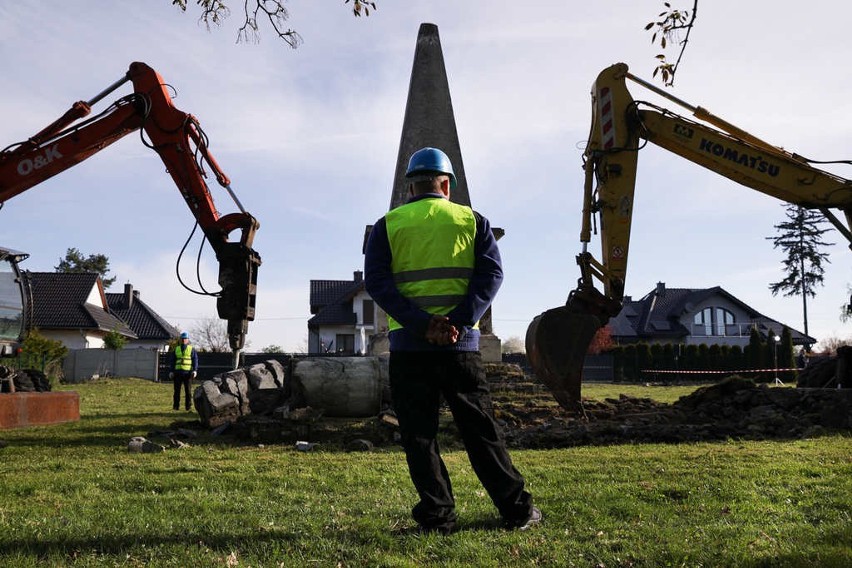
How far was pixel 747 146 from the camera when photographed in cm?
1107

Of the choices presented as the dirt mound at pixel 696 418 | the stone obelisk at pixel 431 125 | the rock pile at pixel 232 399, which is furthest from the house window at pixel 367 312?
the rock pile at pixel 232 399

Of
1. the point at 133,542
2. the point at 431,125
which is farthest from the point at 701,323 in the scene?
the point at 133,542

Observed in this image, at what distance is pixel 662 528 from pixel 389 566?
1.56 m

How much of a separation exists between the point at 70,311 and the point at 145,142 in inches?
1483

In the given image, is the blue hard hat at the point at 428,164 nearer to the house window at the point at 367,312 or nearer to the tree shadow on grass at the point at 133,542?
the tree shadow on grass at the point at 133,542

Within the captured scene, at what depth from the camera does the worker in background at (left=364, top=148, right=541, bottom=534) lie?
13.5 ft

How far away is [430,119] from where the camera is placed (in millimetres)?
15336

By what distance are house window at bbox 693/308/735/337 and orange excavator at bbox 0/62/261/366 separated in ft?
169

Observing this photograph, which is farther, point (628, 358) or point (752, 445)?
point (628, 358)

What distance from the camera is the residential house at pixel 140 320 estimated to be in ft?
174

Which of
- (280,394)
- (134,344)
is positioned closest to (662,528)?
(280,394)

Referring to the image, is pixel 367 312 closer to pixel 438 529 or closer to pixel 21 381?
pixel 21 381

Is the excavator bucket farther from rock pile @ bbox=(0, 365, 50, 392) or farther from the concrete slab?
rock pile @ bbox=(0, 365, 50, 392)

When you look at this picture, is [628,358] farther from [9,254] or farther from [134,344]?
[134,344]
